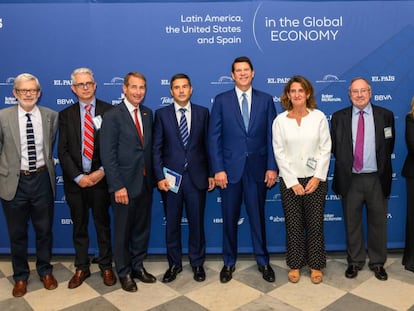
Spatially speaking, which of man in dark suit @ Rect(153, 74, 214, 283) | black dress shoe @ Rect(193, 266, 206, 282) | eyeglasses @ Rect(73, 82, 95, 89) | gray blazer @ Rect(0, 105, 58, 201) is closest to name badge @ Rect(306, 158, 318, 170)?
man in dark suit @ Rect(153, 74, 214, 283)

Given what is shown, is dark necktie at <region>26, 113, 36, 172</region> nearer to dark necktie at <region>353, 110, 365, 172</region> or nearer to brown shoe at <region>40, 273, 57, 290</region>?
brown shoe at <region>40, 273, 57, 290</region>

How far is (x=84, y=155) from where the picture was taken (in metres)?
2.91

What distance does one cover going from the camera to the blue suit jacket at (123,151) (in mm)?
2752

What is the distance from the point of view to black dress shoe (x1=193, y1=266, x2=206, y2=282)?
120 inches

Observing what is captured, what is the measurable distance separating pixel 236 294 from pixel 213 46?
7.22ft

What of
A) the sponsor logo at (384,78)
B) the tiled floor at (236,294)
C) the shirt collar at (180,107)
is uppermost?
the sponsor logo at (384,78)

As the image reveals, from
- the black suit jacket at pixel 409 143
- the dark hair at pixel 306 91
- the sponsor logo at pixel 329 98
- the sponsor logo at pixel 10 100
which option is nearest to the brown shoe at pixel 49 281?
the sponsor logo at pixel 10 100

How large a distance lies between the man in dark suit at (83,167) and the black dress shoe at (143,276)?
173mm

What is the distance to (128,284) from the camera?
2908mm

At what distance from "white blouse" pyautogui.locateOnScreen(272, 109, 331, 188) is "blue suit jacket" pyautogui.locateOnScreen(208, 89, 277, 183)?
0.33 feet

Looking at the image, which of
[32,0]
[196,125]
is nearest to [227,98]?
[196,125]

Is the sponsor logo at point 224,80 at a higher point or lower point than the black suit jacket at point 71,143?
higher

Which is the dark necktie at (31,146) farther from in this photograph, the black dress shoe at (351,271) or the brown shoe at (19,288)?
the black dress shoe at (351,271)

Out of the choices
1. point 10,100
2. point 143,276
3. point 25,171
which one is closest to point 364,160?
point 143,276
